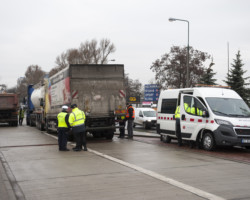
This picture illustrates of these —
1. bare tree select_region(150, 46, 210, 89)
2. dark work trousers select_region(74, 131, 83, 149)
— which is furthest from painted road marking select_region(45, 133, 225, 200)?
bare tree select_region(150, 46, 210, 89)

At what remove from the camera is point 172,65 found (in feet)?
125

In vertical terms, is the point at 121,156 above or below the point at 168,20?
below

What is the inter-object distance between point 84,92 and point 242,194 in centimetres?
1023

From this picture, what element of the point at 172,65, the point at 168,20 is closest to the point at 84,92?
the point at 168,20

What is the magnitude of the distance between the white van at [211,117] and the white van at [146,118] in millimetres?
11747

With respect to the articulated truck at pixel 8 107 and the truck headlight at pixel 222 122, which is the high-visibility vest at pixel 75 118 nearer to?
the truck headlight at pixel 222 122

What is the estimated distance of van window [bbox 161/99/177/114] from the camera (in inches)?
584

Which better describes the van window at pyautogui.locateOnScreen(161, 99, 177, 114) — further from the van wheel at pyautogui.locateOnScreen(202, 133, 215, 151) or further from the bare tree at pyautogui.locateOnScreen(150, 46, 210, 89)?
the bare tree at pyautogui.locateOnScreen(150, 46, 210, 89)

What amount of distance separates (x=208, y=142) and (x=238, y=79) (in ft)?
89.0

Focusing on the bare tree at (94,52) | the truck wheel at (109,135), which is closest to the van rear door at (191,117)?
the truck wheel at (109,135)

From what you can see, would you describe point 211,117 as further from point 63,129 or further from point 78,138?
point 63,129

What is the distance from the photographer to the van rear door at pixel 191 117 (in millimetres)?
13023

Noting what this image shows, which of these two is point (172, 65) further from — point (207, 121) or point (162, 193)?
point (162, 193)

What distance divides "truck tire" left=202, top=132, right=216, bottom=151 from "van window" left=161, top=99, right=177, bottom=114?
2252 millimetres
